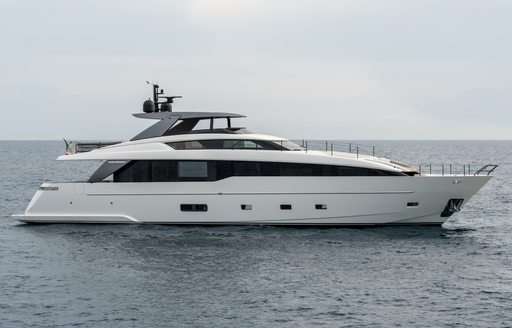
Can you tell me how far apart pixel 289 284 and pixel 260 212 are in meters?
7.72

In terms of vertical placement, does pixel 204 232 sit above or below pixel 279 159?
below

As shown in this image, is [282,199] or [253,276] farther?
[282,199]

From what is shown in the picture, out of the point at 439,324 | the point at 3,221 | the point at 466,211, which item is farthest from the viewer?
the point at 466,211

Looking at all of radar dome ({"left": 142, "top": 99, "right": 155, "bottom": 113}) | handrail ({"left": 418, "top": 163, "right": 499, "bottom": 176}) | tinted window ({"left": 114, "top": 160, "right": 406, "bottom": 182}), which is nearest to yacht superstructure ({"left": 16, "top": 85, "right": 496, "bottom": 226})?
tinted window ({"left": 114, "top": 160, "right": 406, "bottom": 182})

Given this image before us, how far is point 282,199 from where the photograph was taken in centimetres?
2761

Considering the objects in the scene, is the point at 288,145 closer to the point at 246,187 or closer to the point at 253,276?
the point at 246,187

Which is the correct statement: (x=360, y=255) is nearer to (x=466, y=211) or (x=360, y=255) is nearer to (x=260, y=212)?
(x=260, y=212)

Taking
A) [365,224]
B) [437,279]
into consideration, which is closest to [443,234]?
[365,224]

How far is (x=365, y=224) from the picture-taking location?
27984mm

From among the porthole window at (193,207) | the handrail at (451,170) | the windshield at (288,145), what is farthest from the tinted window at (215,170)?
the handrail at (451,170)

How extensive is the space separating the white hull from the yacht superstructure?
38mm

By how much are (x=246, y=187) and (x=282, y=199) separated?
145 cm

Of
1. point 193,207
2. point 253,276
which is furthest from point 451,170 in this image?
point 253,276

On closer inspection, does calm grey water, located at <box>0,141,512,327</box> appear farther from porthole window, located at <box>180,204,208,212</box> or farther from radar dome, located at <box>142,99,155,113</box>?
radar dome, located at <box>142,99,155,113</box>
